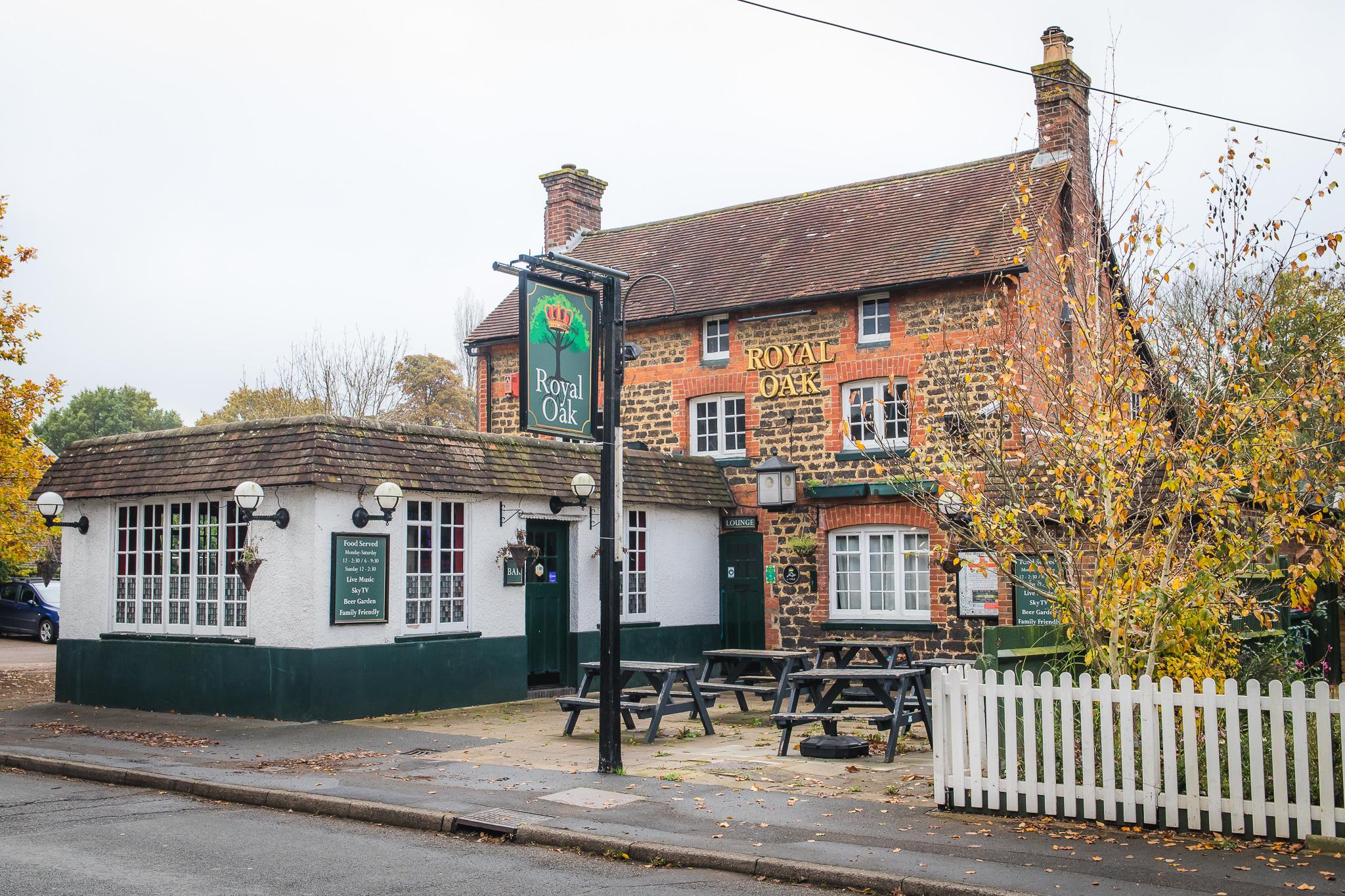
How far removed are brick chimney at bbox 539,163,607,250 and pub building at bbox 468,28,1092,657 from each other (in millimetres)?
3927

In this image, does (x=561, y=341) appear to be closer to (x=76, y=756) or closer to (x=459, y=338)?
(x=76, y=756)

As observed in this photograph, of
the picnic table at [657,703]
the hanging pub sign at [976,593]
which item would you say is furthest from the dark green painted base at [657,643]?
the hanging pub sign at [976,593]

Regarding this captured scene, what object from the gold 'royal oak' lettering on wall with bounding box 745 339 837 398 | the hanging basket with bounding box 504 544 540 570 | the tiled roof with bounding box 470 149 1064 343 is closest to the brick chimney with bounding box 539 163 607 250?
the tiled roof with bounding box 470 149 1064 343

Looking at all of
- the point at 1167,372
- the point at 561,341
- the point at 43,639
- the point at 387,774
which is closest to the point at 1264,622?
the point at 1167,372

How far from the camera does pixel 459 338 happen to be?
171ft

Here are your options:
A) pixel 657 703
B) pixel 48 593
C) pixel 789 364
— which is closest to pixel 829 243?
pixel 789 364

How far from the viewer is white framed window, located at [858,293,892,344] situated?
19.7m

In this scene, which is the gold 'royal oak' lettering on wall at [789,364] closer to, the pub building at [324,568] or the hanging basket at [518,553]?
the pub building at [324,568]

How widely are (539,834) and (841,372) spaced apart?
1264 cm

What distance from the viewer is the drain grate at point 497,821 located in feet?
28.4

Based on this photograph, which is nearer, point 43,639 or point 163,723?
point 163,723

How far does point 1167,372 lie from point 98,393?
204 ft

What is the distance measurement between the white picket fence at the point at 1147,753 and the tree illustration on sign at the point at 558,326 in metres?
4.16

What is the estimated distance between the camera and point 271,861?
7.75 meters
